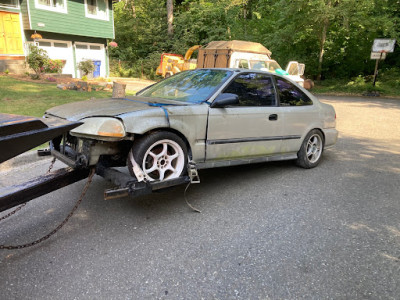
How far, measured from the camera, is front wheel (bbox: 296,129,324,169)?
205 inches

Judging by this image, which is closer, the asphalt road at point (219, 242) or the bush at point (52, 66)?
the asphalt road at point (219, 242)

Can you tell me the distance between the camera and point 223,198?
409 cm

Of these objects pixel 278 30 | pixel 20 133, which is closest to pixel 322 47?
pixel 278 30

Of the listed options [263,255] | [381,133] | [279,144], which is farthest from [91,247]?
[381,133]

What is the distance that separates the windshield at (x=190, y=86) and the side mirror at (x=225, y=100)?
0.13m

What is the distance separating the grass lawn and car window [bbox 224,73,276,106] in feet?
17.8

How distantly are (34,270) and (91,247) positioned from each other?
19.2 inches

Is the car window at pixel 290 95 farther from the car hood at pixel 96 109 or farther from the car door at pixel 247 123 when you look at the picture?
the car hood at pixel 96 109

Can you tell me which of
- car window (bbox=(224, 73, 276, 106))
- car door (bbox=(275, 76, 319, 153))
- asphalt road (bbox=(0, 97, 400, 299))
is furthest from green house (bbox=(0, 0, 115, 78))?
car door (bbox=(275, 76, 319, 153))

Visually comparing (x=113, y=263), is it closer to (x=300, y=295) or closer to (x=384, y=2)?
(x=300, y=295)

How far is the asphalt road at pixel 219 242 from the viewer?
246cm

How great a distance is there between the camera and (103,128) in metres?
3.08

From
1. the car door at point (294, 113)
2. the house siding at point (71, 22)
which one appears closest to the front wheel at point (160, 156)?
the car door at point (294, 113)

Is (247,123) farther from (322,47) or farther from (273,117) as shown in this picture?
(322,47)
